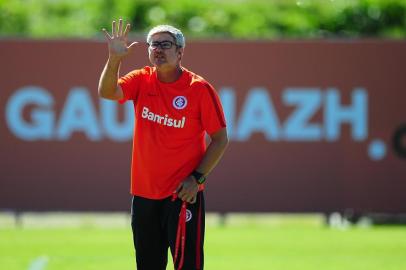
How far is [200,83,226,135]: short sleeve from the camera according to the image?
23.8ft

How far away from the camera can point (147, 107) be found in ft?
24.0

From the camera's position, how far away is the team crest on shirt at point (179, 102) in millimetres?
7254

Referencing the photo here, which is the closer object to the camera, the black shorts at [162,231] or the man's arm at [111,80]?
the man's arm at [111,80]

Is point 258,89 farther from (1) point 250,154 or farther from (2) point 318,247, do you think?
(2) point 318,247

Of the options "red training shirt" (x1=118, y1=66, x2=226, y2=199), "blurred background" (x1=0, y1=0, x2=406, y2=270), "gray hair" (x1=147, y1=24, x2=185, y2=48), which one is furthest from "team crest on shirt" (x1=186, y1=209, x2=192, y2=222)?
"blurred background" (x1=0, y1=0, x2=406, y2=270)

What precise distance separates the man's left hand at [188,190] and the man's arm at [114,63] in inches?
30.0

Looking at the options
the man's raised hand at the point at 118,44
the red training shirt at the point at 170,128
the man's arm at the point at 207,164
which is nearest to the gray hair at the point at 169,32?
the man's raised hand at the point at 118,44

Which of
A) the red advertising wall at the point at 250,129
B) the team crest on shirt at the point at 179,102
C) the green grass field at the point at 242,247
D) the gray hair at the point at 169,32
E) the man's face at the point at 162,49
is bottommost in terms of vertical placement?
the green grass field at the point at 242,247

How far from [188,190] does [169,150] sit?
0.34 m

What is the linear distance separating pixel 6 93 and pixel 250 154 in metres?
4.32

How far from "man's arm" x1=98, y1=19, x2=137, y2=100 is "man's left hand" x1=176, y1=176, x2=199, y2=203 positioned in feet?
2.50

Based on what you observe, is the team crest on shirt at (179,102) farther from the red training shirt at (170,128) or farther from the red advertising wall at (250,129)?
the red advertising wall at (250,129)

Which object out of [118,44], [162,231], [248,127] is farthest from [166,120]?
[248,127]

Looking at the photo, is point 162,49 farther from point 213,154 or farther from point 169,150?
point 213,154
